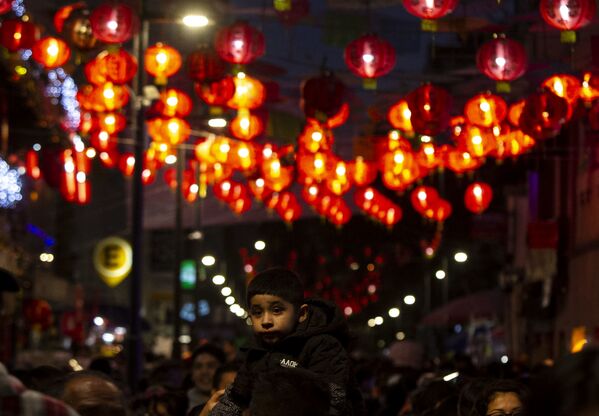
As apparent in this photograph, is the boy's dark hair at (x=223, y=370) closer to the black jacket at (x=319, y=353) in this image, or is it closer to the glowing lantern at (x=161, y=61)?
the black jacket at (x=319, y=353)

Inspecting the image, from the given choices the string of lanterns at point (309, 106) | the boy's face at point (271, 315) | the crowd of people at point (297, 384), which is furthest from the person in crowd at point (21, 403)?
the string of lanterns at point (309, 106)

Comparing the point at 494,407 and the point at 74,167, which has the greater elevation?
the point at 74,167

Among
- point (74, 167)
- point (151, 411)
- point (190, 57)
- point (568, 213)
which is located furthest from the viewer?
point (568, 213)

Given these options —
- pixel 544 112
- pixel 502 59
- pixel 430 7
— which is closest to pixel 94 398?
pixel 430 7

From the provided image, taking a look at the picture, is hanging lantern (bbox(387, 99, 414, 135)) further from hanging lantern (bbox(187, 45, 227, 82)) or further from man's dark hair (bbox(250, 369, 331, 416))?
man's dark hair (bbox(250, 369, 331, 416))

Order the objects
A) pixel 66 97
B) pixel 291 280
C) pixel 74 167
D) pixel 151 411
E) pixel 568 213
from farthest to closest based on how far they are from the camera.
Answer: pixel 66 97 → pixel 568 213 → pixel 74 167 → pixel 151 411 → pixel 291 280

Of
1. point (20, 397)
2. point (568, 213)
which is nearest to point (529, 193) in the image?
point (568, 213)

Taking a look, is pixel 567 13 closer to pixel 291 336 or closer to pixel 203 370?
pixel 203 370

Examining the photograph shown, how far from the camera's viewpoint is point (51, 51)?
20156 mm

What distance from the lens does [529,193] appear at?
153 feet

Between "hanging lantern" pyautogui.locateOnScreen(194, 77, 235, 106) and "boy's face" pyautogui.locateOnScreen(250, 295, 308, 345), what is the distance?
47.2 ft

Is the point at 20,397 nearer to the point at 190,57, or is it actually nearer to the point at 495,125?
the point at 190,57

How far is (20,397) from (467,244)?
60343 millimetres

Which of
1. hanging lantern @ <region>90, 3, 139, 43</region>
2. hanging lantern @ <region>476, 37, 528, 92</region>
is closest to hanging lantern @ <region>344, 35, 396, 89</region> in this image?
hanging lantern @ <region>476, 37, 528, 92</region>
